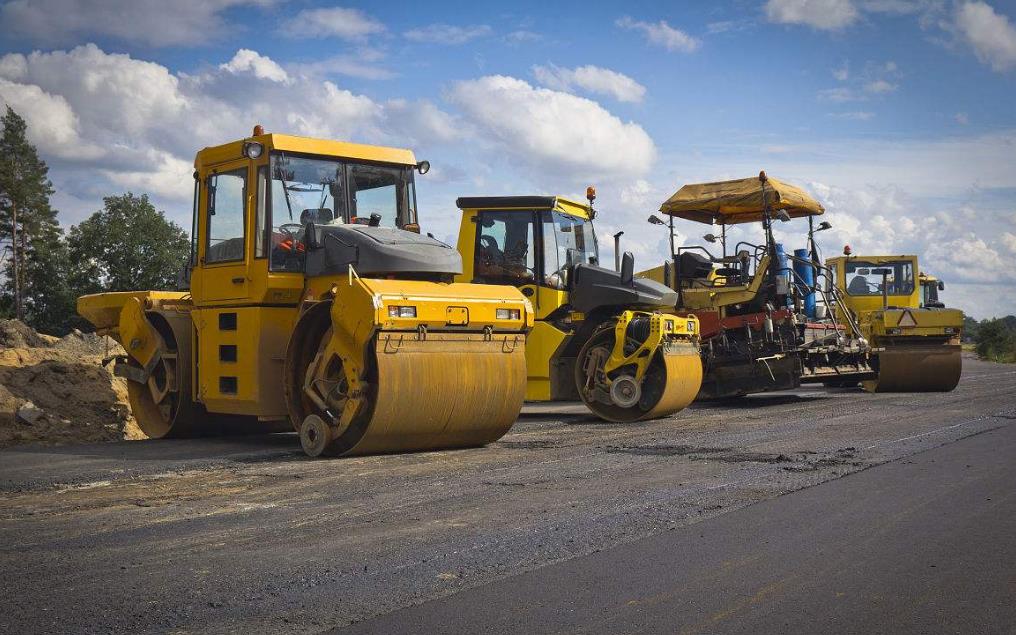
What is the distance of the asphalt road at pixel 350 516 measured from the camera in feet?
14.6

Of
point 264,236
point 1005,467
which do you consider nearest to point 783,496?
point 1005,467

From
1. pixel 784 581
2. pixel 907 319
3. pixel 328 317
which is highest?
pixel 907 319

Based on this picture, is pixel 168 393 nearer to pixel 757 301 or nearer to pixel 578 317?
pixel 578 317

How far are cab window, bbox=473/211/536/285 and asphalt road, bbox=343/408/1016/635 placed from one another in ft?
21.6

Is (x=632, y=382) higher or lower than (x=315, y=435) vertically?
higher

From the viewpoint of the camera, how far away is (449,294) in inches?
360

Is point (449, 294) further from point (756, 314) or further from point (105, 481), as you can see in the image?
point (756, 314)

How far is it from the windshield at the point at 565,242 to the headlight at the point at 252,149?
4184 mm

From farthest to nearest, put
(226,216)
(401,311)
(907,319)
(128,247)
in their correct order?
(128,247), (907,319), (226,216), (401,311)

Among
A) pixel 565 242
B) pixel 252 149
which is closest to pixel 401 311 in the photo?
pixel 252 149

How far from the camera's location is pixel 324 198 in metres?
10.1

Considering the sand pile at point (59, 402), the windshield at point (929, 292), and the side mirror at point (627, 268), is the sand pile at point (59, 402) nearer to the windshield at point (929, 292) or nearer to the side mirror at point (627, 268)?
the side mirror at point (627, 268)

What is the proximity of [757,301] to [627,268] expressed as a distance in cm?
457

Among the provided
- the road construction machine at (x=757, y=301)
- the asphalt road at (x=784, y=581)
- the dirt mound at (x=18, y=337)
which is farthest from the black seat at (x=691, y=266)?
the dirt mound at (x=18, y=337)
